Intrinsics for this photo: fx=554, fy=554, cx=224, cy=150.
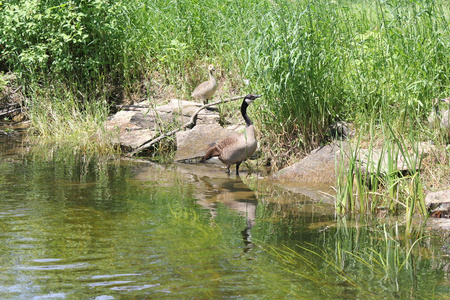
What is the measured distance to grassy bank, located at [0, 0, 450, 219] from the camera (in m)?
8.13

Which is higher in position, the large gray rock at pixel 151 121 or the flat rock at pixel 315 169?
the large gray rock at pixel 151 121

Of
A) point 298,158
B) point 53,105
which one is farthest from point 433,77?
point 53,105

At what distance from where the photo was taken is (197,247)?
5.18 m

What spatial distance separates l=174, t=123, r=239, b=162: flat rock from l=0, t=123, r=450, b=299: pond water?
2415 millimetres

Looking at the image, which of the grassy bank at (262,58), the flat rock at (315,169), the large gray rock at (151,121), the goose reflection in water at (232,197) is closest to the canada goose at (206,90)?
the large gray rock at (151,121)

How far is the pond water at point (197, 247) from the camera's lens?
4.12 m

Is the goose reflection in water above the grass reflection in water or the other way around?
above

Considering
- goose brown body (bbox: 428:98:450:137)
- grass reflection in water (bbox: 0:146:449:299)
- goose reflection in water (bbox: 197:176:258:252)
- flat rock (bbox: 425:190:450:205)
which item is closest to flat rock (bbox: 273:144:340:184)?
goose reflection in water (bbox: 197:176:258:252)

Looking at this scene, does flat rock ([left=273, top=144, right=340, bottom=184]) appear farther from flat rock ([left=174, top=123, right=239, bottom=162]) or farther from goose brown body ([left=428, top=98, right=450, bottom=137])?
flat rock ([left=174, top=123, right=239, bottom=162])

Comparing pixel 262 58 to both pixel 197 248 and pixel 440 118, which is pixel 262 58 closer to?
pixel 440 118

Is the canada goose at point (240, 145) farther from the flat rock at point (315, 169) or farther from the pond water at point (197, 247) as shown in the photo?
the pond water at point (197, 247)

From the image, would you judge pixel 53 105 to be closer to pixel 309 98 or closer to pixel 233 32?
pixel 233 32

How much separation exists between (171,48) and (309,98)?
16.1 ft

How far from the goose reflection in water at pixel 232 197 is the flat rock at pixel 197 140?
1.49 metres
